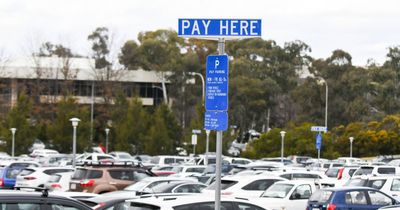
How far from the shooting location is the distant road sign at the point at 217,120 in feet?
41.8

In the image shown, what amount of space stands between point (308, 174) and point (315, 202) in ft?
38.2

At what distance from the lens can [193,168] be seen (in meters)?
39.4

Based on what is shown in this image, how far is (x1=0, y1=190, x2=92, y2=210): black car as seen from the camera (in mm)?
10281

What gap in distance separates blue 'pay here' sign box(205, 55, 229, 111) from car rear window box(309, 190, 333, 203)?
9039mm

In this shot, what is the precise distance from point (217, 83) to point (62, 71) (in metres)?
81.2

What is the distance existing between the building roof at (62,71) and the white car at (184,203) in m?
77.1

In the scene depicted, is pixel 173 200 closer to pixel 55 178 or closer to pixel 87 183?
pixel 87 183

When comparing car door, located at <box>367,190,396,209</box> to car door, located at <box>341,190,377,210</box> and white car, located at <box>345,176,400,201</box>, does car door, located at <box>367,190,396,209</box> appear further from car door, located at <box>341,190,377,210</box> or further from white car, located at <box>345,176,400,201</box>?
white car, located at <box>345,176,400,201</box>

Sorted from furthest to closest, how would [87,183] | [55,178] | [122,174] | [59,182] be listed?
1. [55,178]
2. [59,182]
3. [122,174]
4. [87,183]

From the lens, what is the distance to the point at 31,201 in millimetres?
10359

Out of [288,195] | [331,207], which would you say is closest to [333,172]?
[288,195]

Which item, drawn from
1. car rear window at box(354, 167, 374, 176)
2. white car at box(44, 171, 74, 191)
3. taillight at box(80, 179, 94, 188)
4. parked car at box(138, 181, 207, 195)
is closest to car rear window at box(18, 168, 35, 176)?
white car at box(44, 171, 74, 191)

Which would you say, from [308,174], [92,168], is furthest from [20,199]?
[308,174]

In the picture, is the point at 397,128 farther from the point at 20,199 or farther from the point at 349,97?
the point at 20,199
